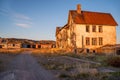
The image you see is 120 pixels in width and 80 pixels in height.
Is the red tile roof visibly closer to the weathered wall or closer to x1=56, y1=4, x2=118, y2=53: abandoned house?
x1=56, y1=4, x2=118, y2=53: abandoned house

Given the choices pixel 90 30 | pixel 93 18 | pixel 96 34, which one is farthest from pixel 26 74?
pixel 93 18

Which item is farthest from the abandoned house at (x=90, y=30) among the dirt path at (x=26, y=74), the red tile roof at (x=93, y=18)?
the dirt path at (x=26, y=74)

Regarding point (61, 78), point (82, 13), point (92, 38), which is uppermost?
point (82, 13)

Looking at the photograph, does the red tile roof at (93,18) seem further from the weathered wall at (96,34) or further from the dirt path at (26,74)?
the dirt path at (26,74)

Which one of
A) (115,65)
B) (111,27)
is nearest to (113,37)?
(111,27)

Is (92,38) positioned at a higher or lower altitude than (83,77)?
higher

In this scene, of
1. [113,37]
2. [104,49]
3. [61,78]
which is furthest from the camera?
[113,37]

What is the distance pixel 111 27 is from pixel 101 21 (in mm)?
2654

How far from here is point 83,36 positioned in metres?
35.4

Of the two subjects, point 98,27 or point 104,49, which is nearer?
point 104,49

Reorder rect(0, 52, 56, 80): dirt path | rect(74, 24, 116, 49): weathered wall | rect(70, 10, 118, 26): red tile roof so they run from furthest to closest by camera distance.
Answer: rect(70, 10, 118, 26): red tile roof → rect(74, 24, 116, 49): weathered wall → rect(0, 52, 56, 80): dirt path

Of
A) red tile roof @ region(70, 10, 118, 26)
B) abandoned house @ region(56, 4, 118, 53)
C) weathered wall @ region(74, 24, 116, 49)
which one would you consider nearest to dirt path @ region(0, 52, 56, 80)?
weathered wall @ region(74, 24, 116, 49)

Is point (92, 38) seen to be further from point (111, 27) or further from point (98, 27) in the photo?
point (111, 27)

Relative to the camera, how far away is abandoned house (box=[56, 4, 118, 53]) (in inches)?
1389
